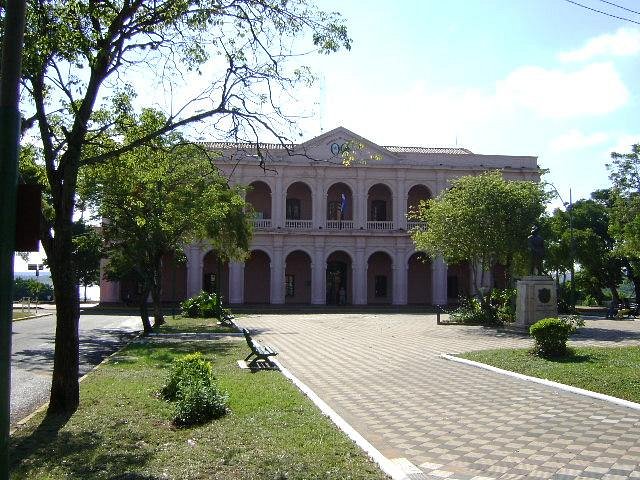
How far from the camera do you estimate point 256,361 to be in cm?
1249

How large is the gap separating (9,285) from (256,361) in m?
9.15

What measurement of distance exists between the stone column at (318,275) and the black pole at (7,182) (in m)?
37.2

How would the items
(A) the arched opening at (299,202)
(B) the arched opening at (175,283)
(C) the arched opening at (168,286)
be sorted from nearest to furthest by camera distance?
1. (C) the arched opening at (168,286)
2. (B) the arched opening at (175,283)
3. (A) the arched opening at (299,202)

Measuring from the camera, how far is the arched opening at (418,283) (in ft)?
145

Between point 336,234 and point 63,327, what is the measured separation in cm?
3330

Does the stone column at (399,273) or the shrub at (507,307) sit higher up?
the stone column at (399,273)

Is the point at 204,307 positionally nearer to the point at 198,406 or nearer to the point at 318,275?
the point at 318,275

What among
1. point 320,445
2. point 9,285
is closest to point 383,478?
point 320,445

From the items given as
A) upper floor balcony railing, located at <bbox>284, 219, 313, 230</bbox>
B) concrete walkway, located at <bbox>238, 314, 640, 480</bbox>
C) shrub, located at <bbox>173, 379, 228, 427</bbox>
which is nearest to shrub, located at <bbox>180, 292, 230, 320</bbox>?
upper floor balcony railing, located at <bbox>284, 219, 313, 230</bbox>

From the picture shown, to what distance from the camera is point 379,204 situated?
44.0 metres

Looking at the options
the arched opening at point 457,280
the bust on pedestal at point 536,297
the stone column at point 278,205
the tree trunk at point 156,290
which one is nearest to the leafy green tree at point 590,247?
the arched opening at point 457,280

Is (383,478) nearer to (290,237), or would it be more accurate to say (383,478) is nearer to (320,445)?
(320,445)

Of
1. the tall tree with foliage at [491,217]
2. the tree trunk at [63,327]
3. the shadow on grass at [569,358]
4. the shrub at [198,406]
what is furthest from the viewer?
the tall tree with foliage at [491,217]

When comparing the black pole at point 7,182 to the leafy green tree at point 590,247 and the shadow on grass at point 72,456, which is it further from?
the leafy green tree at point 590,247
